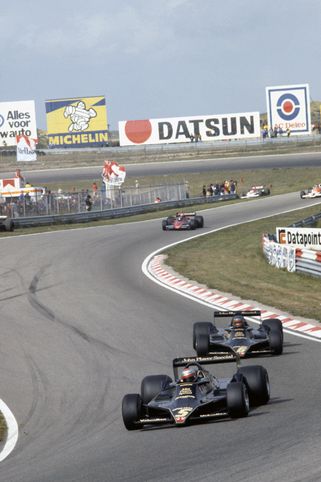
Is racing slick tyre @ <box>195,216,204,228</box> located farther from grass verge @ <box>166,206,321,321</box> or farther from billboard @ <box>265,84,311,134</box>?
billboard @ <box>265,84,311,134</box>

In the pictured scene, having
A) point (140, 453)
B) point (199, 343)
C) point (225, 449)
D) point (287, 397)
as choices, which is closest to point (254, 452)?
point (225, 449)

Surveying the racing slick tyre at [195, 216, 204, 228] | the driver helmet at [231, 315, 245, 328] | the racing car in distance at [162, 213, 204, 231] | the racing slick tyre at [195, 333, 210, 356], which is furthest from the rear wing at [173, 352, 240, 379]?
the racing slick tyre at [195, 216, 204, 228]

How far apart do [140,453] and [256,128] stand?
9431cm

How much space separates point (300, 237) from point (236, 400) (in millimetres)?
20698

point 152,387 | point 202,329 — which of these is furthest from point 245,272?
point 152,387

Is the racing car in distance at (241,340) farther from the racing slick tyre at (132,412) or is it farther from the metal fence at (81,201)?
the metal fence at (81,201)

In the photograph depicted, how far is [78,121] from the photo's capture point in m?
108

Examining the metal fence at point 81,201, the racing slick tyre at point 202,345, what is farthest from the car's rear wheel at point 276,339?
the metal fence at point 81,201

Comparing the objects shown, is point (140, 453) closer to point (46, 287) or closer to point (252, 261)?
point (46, 287)

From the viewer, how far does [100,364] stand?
17.8 meters

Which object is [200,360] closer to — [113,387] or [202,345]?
[113,387]

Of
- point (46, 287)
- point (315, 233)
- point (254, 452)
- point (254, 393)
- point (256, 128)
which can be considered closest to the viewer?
point (254, 452)

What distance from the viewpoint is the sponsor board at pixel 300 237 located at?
32.2m

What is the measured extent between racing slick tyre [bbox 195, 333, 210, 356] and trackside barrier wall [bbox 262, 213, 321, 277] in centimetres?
1122
